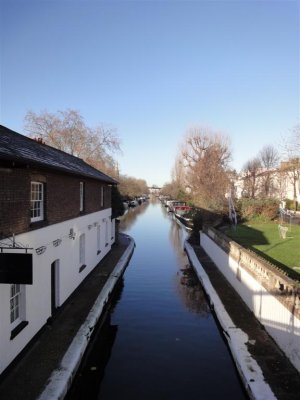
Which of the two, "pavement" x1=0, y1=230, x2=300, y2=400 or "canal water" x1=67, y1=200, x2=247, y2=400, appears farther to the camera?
"canal water" x1=67, y1=200, x2=247, y2=400

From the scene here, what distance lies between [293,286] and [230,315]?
11.1ft

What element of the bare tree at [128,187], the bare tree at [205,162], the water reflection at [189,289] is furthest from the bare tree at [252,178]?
the water reflection at [189,289]

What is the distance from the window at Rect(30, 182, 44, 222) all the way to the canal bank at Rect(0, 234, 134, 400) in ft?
9.30

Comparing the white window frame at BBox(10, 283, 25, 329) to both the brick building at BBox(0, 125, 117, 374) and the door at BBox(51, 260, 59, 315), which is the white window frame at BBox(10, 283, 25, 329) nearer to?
the brick building at BBox(0, 125, 117, 374)

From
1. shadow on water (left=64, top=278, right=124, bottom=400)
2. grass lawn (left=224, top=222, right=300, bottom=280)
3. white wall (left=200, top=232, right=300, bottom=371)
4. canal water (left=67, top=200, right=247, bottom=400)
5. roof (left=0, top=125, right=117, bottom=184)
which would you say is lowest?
canal water (left=67, top=200, right=247, bottom=400)

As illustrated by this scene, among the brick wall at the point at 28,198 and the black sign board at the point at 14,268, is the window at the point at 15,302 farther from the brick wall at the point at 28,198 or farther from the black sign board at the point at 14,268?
the black sign board at the point at 14,268

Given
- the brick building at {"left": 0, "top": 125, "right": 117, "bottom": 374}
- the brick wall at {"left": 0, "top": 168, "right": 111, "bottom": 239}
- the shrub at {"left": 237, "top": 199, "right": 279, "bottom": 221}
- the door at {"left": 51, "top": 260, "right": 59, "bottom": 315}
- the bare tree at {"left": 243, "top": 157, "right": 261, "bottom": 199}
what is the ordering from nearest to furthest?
the brick building at {"left": 0, "top": 125, "right": 117, "bottom": 374} → the brick wall at {"left": 0, "top": 168, "right": 111, "bottom": 239} → the door at {"left": 51, "top": 260, "right": 59, "bottom": 315} → the shrub at {"left": 237, "top": 199, "right": 279, "bottom": 221} → the bare tree at {"left": 243, "top": 157, "right": 261, "bottom": 199}

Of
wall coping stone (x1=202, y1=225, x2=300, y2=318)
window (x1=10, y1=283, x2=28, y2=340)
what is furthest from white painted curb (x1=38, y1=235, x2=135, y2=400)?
wall coping stone (x1=202, y1=225, x2=300, y2=318)

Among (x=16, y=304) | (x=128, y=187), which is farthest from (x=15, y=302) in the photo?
(x=128, y=187)

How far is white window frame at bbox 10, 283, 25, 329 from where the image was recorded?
7516 mm

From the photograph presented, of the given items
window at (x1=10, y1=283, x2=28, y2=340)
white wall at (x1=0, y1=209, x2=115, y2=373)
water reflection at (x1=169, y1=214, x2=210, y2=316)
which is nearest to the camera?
white wall at (x1=0, y1=209, x2=115, y2=373)

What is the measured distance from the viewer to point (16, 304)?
25.5 ft

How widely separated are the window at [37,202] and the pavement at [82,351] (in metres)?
2.85

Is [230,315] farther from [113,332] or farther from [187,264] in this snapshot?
[187,264]
